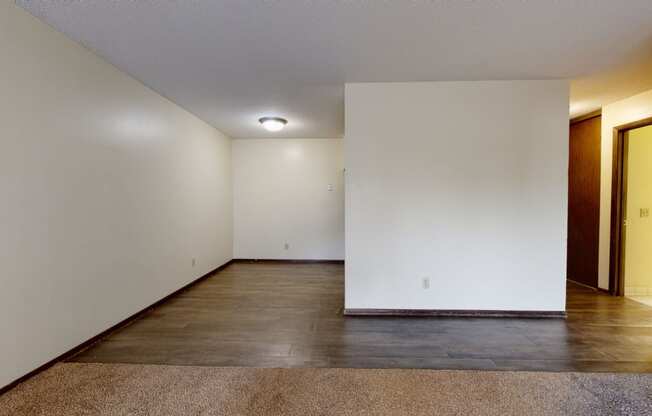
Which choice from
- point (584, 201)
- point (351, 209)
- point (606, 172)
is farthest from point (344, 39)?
point (584, 201)

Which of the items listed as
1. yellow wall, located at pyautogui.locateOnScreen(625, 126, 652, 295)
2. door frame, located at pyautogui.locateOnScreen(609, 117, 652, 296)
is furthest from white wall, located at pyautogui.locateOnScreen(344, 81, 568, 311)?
yellow wall, located at pyautogui.locateOnScreen(625, 126, 652, 295)

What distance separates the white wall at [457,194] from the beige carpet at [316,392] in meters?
1.23

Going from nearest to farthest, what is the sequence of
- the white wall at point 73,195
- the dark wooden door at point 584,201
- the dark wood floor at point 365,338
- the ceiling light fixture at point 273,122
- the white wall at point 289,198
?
the white wall at point 73,195
the dark wood floor at point 365,338
the dark wooden door at point 584,201
the ceiling light fixture at point 273,122
the white wall at point 289,198

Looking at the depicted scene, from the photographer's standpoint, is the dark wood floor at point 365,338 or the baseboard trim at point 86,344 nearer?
the baseboard trim at point 86,344

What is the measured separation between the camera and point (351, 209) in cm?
340

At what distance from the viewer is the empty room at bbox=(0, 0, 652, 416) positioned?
204 centimetres

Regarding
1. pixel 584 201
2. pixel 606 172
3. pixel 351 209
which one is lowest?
pixel 351 209

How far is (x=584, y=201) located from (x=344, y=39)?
14.0 ft

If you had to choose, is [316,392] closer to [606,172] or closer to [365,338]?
[365,338]

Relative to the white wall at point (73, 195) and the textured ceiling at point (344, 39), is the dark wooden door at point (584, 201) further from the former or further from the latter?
the white wall at point (73, 195)

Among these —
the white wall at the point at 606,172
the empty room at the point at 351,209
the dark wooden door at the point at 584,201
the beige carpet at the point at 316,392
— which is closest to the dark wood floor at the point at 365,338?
the empty room at the point at 351,209

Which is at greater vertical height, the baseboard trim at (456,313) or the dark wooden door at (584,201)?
the dark wooden door at (584,201)

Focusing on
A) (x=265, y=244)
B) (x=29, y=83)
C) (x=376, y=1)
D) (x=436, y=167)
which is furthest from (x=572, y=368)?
(x=265, y=244)

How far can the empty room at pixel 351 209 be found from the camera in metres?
2.04
